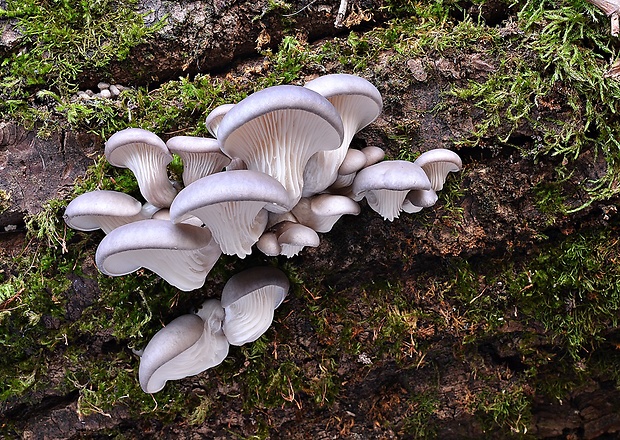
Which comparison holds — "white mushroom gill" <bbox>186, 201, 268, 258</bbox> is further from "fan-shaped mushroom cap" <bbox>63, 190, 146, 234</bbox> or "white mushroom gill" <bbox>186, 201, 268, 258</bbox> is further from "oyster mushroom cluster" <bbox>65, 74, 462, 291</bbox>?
"fan-shaped mushroom cap" <bbox>63, 190, 146, 234</bbox>

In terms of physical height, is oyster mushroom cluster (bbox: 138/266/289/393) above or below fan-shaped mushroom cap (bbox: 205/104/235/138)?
below

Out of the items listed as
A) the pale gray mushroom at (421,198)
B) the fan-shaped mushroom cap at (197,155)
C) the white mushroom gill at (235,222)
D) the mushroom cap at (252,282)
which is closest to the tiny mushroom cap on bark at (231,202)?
the white mushroom gill at (235,222)

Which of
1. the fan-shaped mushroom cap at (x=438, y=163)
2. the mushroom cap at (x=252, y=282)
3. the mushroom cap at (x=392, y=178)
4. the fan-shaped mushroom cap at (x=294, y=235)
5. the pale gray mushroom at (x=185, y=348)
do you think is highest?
the mushroom cap at (x=392, y=178)

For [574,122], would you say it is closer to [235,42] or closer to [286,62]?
[286,62]

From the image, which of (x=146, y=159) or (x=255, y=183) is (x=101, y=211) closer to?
(x=146, y=159)

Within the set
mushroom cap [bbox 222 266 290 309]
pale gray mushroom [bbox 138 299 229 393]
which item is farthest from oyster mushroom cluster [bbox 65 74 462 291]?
pale gray mushroom [bbox 138 299 229 393]

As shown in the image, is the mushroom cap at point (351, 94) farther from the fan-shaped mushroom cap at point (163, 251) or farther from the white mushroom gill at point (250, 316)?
the white mushroom gill at point (250, 316)

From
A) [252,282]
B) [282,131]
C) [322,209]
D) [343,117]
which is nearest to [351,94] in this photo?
[343,117]
